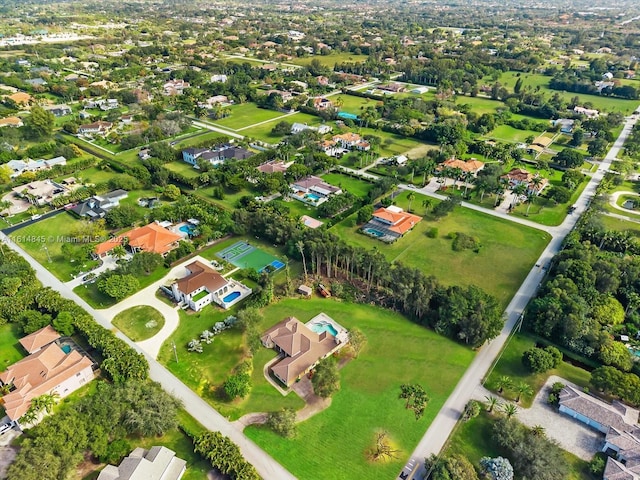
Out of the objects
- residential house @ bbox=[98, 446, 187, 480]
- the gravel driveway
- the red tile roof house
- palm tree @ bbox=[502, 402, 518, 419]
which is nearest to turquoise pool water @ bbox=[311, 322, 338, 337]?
palm tree @ bbox=[502, 402, 518, 419]

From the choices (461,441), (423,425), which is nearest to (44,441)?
(423,425)

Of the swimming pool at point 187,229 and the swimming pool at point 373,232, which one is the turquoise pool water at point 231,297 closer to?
the swimming pool at point 187,229

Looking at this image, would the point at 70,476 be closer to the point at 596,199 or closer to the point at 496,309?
the point at 496,309

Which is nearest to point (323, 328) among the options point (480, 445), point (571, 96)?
point (480, 445)

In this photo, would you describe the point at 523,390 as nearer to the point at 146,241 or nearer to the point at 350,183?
the point at 146,241

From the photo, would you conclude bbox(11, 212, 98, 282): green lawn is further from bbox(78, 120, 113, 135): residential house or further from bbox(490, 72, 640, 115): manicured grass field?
bbox(490, 72, 640, 115): manicured grass field

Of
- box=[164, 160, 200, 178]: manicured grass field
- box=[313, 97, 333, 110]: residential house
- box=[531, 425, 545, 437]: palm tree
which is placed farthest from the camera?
box=[313, 97, 333, 110]: residential house
